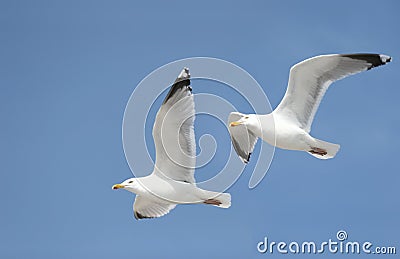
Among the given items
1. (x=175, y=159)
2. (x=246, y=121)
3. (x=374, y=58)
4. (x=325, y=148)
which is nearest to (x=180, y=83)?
(x=175, y=159)

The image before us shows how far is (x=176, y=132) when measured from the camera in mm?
10977

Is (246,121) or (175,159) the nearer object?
(175,159)

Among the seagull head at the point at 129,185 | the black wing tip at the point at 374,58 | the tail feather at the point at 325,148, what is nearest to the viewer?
the black wing tip at the point at 374,58

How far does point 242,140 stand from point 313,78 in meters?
1.91

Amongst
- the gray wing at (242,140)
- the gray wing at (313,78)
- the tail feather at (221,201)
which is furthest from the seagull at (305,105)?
the tail feather at (221,201)

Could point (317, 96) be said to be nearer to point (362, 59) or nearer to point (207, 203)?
point (362, 59)

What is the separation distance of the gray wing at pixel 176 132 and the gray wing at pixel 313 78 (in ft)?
4.78

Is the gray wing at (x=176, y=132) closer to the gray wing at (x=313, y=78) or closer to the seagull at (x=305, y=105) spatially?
the seagull at (x=305, y=105)

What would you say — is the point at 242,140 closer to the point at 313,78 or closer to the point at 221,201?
the point at 221,201

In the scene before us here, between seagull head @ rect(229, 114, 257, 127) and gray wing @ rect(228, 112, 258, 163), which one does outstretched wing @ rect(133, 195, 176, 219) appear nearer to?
gray wing @ rect(228, 112, 258, 163)

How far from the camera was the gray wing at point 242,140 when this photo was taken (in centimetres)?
1229

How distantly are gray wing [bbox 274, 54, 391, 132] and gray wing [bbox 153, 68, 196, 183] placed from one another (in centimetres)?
146

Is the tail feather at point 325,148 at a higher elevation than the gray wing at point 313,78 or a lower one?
lower

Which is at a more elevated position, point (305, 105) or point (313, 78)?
point (313, 78)
